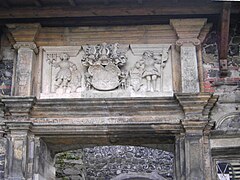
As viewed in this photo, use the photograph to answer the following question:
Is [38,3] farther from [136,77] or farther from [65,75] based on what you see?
[136,77]

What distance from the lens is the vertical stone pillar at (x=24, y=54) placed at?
609cm

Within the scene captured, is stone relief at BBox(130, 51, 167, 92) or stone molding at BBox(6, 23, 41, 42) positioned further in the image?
stone molding at BBox(6, 23, 41, 42)

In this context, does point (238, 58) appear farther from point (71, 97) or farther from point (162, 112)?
point (71, 97)

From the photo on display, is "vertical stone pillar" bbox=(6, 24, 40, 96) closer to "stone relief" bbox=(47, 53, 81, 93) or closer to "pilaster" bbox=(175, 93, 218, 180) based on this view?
"stone relief" bbox=(47, 53, 81, 93)

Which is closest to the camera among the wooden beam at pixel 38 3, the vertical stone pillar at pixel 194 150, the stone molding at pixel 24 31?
the vertical stone pillar at pixel 194 150

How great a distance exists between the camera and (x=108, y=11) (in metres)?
6.18

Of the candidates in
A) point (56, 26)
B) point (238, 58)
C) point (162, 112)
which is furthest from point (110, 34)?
point (238, 58)

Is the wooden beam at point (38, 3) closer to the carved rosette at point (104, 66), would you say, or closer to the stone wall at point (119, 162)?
the carved rosette at point (104, 66)

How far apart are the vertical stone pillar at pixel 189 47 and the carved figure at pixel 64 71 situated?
131cm

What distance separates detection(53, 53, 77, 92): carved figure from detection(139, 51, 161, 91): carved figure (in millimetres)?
840

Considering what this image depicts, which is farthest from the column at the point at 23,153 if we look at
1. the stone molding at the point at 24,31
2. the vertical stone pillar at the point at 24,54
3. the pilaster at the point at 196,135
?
the pilaster at the point at 196,135

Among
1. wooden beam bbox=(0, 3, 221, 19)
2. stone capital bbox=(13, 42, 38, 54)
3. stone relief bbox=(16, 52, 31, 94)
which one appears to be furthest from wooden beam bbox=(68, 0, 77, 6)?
stone relief bbox=(16, 52, 31, 94)

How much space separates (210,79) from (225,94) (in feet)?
0.83

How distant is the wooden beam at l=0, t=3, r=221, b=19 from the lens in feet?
20.2
